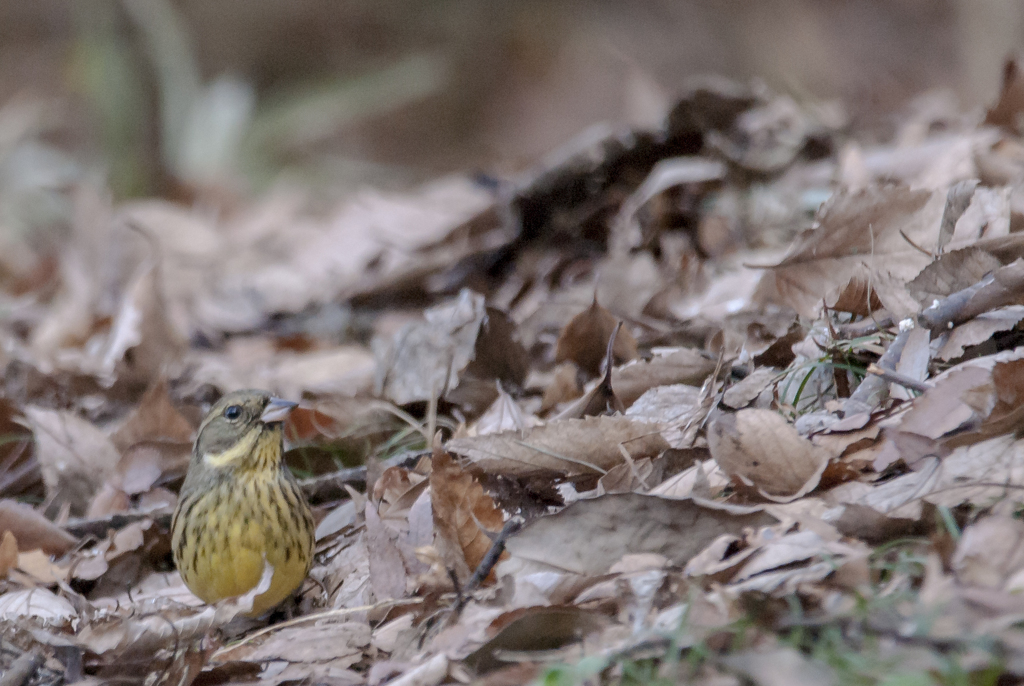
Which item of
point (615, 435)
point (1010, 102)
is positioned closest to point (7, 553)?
point (615, 435)

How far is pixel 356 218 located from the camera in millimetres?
7199

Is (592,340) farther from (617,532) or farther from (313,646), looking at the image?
(313,646)

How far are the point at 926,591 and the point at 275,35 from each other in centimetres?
1537

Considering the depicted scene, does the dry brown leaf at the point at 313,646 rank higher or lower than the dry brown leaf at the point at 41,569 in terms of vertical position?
lower

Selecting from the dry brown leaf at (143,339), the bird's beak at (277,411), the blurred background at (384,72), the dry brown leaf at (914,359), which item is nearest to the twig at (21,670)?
the bird's beak at (277,411)

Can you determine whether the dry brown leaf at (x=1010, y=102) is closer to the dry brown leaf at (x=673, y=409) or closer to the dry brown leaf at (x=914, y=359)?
the dry brown leaf at (x=914, y=359)

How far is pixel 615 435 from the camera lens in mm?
3125

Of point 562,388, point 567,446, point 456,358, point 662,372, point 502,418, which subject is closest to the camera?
point 567,446

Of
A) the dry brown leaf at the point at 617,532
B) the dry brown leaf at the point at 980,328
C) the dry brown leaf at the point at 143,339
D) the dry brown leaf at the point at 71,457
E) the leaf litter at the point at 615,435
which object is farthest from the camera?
the dry brown leaf at the point at 143,339

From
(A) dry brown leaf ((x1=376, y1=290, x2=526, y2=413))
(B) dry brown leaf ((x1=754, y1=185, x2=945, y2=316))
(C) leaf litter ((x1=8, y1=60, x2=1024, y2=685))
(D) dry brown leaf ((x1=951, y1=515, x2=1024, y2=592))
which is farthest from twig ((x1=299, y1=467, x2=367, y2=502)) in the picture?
(D) dry brown leaf ((x1=951, y1=515, x2=1024, y2=592))

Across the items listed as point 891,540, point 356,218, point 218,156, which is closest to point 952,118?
point 356,218

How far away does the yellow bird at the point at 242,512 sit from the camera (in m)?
3.39

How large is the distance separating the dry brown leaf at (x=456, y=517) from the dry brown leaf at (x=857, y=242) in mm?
1425

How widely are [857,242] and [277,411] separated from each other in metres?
2.16
